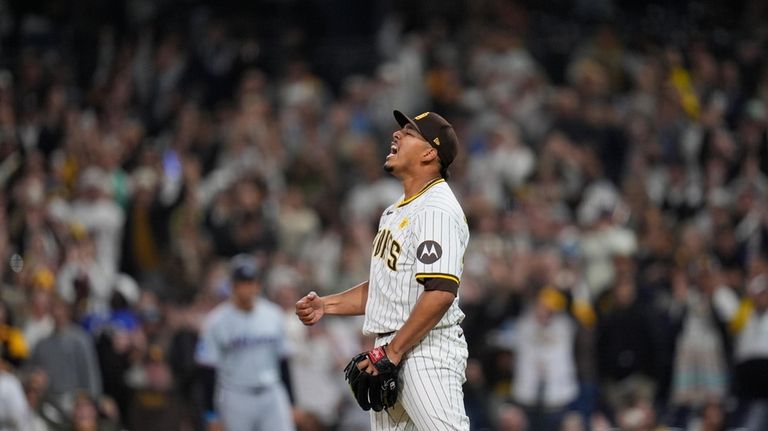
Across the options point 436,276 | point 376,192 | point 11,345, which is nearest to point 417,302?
point 436,276

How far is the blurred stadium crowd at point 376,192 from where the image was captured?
41.9 feet

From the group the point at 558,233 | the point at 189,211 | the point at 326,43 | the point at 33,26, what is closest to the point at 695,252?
the point at 558,233

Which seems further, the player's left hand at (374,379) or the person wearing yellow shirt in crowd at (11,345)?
the person wearing yellow shirt in crowd at (11,345)

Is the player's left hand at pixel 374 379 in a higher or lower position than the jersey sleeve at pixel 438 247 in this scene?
lower

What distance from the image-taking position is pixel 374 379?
20.9ft

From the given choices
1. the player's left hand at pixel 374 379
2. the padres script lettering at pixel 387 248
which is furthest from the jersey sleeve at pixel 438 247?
the player's left hand at pixel 374 379

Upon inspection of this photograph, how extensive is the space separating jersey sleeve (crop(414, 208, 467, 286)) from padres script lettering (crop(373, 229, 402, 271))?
0.15 m

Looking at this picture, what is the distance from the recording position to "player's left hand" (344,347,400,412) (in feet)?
20.9

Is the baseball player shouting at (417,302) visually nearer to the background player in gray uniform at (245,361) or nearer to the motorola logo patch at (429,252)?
the motorola logo patch at (429,252)

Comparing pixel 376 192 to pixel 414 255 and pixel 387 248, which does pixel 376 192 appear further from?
pixel 414 255

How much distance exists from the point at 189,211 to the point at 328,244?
4.94 ft

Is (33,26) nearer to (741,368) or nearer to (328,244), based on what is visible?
(328,244)

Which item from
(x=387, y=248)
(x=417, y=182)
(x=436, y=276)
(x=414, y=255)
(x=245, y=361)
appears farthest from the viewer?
(x=245, y=361)

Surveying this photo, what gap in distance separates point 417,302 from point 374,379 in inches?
15.4
